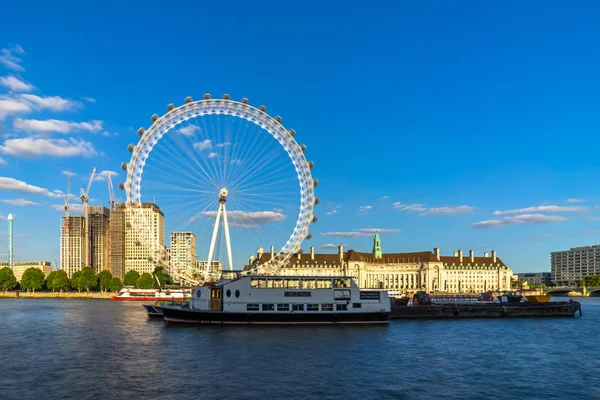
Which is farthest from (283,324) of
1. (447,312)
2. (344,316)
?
(447,312)

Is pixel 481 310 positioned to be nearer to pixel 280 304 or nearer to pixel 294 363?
pixel 280 304

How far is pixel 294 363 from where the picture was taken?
45.7 metres

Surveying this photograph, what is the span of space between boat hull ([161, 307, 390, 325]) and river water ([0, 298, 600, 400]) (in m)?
1.87

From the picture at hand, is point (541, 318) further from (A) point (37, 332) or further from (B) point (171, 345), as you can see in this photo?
(A) point (37, 332)

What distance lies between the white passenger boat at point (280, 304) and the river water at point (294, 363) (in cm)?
Result: 220

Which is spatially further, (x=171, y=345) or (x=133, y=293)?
(x=133, y=293)

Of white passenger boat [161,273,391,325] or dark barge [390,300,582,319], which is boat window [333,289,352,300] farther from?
dark barge [390,300,582,319]

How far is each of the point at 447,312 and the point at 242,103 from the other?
48794 millimetres

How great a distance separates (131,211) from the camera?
83.8 metres

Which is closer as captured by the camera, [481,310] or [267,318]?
[267,318]

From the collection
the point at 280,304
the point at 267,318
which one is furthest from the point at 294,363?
the point at 280,304

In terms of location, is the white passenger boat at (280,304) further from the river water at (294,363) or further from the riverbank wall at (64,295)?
the riverbank wall at (64,295)

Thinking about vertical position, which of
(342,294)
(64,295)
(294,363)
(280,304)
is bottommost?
(64,295)

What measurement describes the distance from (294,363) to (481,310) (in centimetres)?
6243
